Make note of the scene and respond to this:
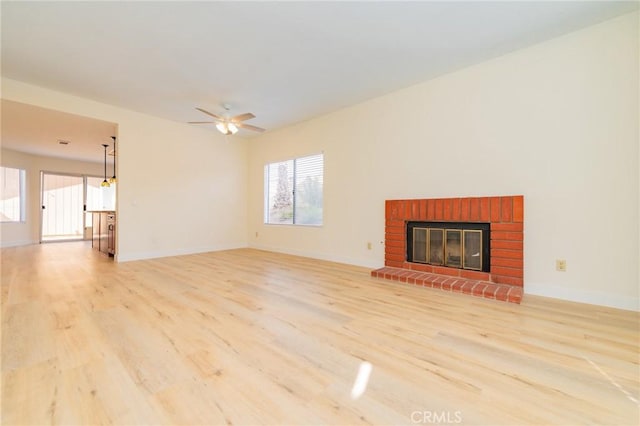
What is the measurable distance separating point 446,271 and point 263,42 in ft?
11.4

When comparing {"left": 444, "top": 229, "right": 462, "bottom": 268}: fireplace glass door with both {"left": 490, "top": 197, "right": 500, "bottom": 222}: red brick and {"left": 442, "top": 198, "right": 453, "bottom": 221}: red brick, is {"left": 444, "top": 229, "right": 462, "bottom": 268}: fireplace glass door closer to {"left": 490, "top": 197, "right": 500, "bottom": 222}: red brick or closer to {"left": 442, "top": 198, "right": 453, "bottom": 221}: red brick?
{"left": 442, "top": 198, "right": 453, "bottom": 221}: red brick

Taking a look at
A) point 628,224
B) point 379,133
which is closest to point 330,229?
point 379,133

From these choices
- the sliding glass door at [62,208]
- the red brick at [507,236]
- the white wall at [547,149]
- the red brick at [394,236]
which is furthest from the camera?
the sliding glass door at [62,208]

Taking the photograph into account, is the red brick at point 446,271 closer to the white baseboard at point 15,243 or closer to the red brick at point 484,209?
the red brick at point 484,209

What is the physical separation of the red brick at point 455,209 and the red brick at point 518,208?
58cm

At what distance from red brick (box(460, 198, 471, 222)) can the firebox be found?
10cm

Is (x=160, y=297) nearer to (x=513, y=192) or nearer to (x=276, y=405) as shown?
(x=276, y=405)

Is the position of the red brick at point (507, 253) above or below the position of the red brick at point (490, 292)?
above

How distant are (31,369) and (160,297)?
128 cm

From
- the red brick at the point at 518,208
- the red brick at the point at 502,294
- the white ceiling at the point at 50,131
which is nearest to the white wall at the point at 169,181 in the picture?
the white ceiling at the point at 50,131

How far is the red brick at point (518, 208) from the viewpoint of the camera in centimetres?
293

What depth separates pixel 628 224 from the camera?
8.15 feet

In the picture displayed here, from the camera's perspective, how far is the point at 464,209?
3.33 meters

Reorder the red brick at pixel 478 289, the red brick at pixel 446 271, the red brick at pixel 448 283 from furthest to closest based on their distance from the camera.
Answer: the red brick at pixel 446 271 < the red brick at pixel 448 283 < the red brick at pixel 478 289
